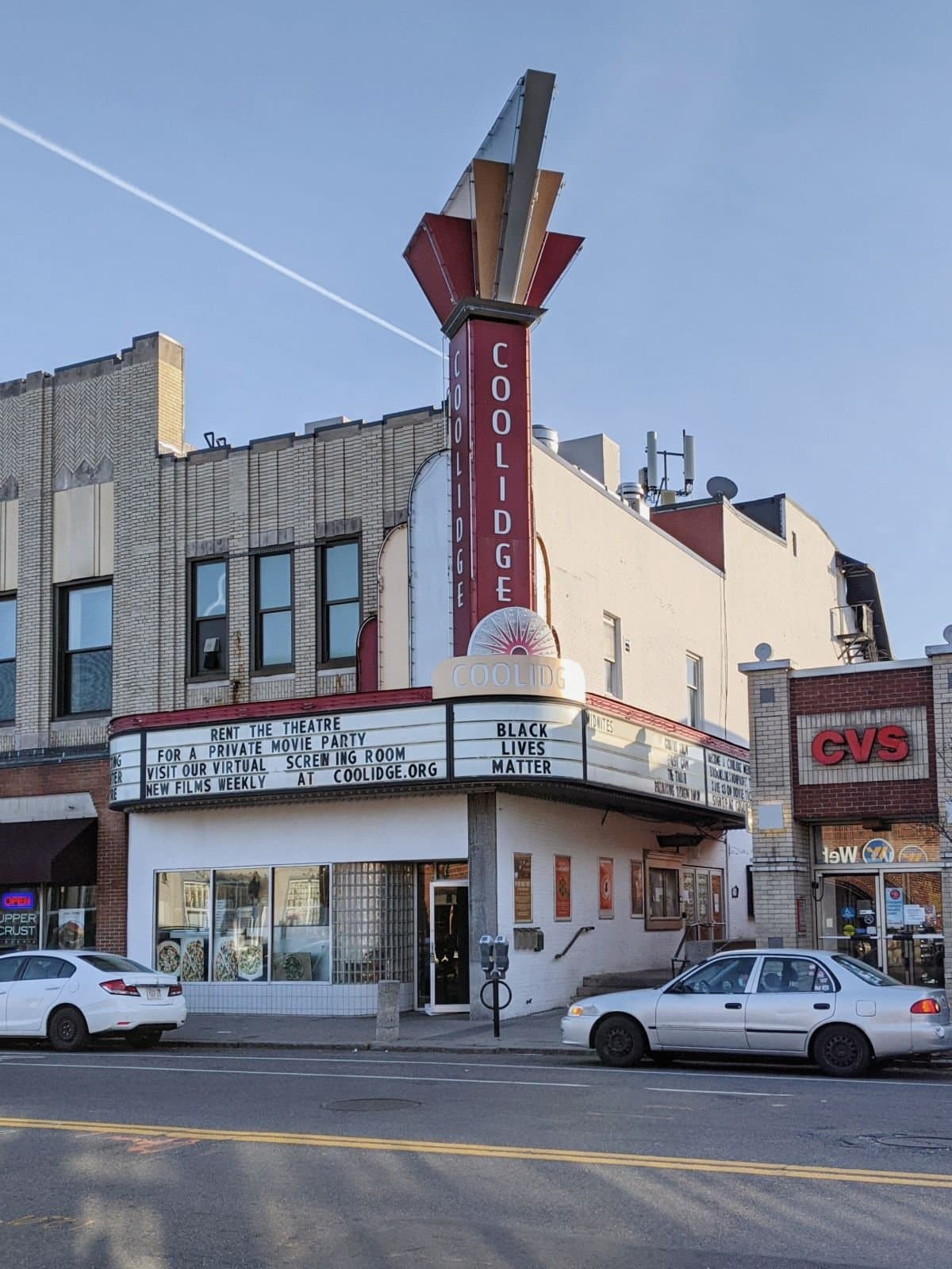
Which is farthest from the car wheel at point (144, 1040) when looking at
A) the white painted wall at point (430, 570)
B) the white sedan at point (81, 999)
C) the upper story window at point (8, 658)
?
the upper story window at point (8, 658)

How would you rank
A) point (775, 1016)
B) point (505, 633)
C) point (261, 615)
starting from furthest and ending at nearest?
point (261, 615) < point (505, 633) < point (775, 1016)

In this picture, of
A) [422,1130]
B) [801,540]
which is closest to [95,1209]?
[422,1130]

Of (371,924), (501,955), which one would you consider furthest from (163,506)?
(501,955)

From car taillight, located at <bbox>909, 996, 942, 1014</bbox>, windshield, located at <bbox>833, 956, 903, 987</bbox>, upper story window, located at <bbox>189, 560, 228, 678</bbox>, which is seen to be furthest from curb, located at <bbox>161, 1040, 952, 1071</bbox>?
upper story window, located at <bbox>189, 560, 228, 678</bbox>

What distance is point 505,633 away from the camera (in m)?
22.5

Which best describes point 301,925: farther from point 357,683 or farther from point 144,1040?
point 144,1040

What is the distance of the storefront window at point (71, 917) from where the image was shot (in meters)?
27.0

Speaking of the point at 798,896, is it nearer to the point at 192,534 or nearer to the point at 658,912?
the point at 658,912

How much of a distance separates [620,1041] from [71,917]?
44.3ft

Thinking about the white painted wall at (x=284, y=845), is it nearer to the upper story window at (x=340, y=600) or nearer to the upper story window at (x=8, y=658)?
the upper story window at (x=340, y=600)

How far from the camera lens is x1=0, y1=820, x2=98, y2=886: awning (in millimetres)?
25938

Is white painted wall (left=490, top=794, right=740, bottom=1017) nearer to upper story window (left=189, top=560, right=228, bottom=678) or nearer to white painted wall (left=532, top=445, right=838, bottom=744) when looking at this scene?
white painted wall (left=532, top=445, right=838, bottom=744)

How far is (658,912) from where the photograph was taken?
99.3 ft

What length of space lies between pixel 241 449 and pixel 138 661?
13.5 feet
